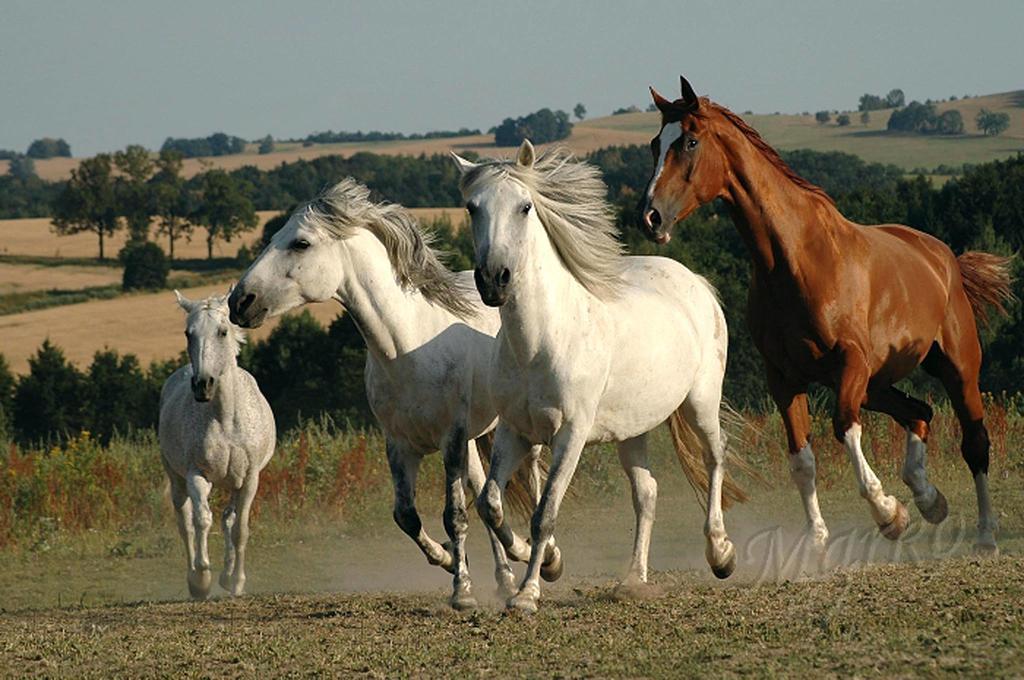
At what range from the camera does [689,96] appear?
836 centimetres

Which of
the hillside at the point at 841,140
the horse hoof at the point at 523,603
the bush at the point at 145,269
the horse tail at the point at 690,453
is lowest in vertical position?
the bush at the point at 145,269

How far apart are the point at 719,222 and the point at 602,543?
2147 cm

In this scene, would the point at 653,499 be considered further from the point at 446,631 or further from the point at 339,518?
→ the point at 339,518

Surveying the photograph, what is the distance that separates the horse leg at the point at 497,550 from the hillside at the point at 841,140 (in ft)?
199

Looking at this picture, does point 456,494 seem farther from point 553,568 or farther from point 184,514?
point 184,514

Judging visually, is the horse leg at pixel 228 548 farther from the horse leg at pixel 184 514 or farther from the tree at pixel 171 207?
the tree at pixel 171 207

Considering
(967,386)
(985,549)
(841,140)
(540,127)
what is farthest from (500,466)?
(540,127)

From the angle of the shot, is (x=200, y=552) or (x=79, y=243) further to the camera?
(x=79, y=243)

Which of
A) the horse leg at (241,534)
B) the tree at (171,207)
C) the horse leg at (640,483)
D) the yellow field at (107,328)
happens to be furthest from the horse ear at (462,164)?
the tree at (171,207)

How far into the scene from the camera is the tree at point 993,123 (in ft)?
289

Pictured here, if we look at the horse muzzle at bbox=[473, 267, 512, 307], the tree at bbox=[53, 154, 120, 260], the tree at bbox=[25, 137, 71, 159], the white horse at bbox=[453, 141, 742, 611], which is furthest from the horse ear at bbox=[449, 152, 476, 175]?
the tree at bbox=[25, 137, 71, 159]

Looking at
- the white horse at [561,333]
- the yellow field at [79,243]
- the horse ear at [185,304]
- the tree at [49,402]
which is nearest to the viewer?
the white horse at [561,333]

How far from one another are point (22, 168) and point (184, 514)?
131m

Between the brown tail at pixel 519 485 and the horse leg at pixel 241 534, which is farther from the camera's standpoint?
the horse leg at pixel 241 534
